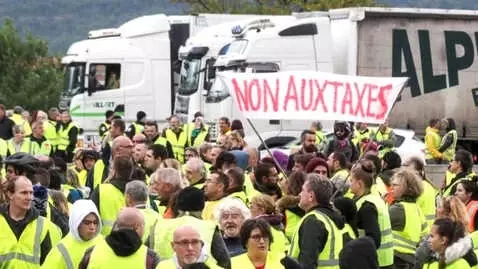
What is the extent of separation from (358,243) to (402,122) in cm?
2392

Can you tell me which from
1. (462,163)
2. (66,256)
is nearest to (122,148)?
(462,163)

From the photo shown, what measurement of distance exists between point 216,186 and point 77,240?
226 cm

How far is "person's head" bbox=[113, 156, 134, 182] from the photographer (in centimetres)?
1321

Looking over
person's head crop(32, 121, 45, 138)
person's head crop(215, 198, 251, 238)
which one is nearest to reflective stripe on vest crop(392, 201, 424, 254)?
person's head crop(215, 198, 251, 238)

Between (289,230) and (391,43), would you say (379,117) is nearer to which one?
(289,230)

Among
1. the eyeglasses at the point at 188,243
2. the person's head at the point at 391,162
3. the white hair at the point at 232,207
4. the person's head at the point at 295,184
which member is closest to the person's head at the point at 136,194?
the white hair at the point at 232,207

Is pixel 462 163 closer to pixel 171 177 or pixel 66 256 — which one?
pixel 171 177

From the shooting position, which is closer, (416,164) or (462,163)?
(416,164)

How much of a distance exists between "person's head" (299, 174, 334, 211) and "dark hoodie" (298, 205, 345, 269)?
0.26 ft

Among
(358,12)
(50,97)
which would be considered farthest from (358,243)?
(50,97)

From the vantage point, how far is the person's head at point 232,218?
11.1 metres

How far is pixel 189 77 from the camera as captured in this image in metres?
35.2

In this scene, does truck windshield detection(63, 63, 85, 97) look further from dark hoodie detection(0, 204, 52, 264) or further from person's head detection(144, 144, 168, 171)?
dark hoodie detection(0, 204, 52, 264)

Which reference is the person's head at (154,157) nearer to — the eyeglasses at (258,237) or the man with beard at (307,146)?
the man with beard at (307,146)
